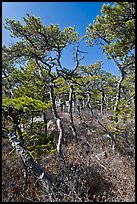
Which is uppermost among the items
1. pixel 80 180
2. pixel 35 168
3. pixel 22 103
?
pixel 22 103

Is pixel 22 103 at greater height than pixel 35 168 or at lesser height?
greater

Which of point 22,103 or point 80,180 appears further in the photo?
point 80,180

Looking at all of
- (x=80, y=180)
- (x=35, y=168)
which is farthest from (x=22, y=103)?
(x=80, y=180)

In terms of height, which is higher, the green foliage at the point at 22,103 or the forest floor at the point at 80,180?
the green foliage at the point at 22,103

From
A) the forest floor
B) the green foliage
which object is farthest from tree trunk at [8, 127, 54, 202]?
the green foliage

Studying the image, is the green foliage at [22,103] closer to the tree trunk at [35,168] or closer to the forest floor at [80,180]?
the tree trunk at [35,168]

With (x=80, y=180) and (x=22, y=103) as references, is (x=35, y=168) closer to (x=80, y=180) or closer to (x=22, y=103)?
(x=80, y=180)

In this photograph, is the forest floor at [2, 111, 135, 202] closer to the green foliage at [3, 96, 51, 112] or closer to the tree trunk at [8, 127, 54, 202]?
the tree trunk at [8, 127, 54, 202]

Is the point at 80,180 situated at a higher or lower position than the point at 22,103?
lower

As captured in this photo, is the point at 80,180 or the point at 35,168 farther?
the point at 80,180

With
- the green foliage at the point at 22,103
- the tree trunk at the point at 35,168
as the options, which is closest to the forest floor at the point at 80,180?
the tree trunk at the point at 35,168

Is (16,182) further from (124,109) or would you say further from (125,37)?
(125,37)

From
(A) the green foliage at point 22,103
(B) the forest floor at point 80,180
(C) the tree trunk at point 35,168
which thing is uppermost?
(A) the green foliage at point 22,103

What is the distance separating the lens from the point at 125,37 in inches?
225
